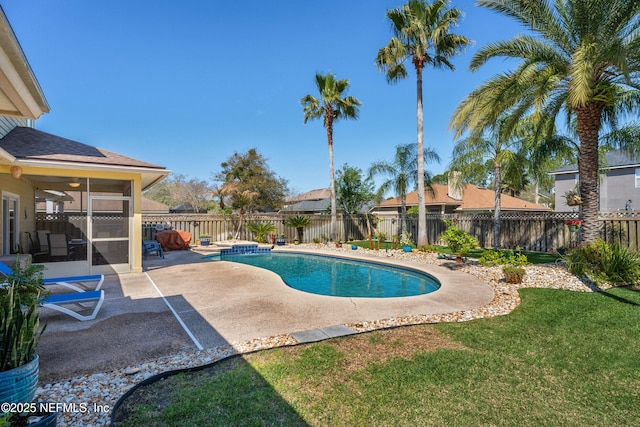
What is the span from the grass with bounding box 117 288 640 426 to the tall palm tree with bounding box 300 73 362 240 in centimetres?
1468

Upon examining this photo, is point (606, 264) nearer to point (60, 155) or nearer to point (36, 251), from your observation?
point (60, 155)

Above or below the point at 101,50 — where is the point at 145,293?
below

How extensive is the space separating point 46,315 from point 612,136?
54.6ft

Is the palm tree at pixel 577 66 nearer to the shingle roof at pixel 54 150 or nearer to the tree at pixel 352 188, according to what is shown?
the shingle roof at pixel 54 150

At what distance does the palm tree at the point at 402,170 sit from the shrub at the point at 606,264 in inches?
384

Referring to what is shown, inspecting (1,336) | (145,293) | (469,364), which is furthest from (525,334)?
(145,293)

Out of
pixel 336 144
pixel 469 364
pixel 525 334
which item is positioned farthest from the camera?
pixel 336 144

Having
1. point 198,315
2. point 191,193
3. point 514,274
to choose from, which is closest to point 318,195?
point 191,193

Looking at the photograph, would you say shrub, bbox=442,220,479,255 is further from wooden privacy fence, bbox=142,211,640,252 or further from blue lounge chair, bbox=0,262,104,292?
blue lounge chair, bbox=0,262,104,292

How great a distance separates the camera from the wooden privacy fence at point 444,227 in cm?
1108

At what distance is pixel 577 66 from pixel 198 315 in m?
9.62

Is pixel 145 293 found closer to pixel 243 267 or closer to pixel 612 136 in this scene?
pixel 243 267

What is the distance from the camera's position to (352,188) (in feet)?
74.8

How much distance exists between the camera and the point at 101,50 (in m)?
13.4
